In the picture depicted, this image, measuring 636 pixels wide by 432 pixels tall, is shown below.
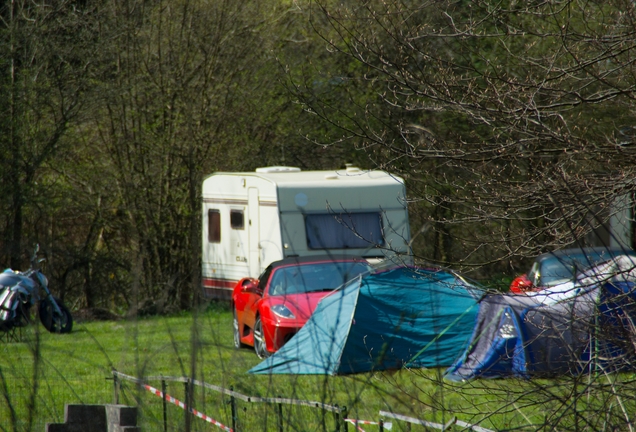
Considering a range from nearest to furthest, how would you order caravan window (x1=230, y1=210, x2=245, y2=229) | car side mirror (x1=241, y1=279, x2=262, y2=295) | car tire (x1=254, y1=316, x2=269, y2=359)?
car tire (x1=254, y1=316, x2=269, y2=359) < car side mirror (x1=241, y1=279, x2=262, y2=295) < caravan window (x1=230, y1=210, x2=245, y2=229)

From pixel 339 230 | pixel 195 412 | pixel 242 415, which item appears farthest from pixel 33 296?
pixel 195 412

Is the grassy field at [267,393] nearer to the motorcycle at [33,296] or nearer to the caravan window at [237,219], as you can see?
the motorcycle at [33,296]

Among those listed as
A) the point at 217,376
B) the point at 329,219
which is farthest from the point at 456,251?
the point at 329,219

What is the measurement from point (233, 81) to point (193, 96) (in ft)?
2.82

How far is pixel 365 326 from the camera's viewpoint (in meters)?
9.30

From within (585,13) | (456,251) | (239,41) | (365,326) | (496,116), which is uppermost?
(239,41)

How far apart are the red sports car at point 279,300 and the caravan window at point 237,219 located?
3201mm

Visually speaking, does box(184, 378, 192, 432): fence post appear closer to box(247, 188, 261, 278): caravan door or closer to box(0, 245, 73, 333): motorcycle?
box(0, 245, 73, 333): motorcycle

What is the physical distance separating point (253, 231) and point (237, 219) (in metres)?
0.67

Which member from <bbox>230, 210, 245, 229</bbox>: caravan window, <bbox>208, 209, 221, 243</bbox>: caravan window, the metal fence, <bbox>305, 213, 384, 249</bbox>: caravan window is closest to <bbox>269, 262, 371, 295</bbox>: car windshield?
<bbox>305, 213, 384, 249</bbox>: caravan window

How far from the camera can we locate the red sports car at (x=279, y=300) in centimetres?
980

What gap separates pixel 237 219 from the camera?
15.0 m

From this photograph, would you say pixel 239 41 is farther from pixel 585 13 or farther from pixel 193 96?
pixel 585 13

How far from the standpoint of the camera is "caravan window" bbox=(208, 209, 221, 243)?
1559 cm
